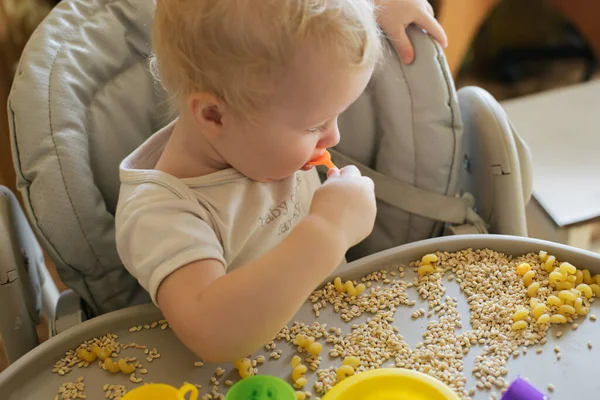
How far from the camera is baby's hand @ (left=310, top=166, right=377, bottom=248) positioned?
0.71 meters

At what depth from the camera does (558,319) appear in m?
0.75

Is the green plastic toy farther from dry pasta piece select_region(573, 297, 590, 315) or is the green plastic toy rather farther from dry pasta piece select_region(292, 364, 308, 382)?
dry pasta piece select_region(573, 297, 590, 315)

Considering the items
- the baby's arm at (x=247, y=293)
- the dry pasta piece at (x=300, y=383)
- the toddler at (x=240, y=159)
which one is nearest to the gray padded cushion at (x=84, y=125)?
the toddler at (x=240, y=159)

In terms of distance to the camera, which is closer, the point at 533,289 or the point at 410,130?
the point at 533,289

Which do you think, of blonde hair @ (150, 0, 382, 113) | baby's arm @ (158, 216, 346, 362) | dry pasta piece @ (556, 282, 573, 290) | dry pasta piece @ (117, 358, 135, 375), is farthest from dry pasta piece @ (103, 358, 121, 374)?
dry pasta piece @ (556, 282, 573, 290)

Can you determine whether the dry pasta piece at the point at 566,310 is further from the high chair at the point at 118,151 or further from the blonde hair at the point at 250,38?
the blonde hair at the point at 250,38

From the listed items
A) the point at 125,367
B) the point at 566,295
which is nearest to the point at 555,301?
the point at 566,295

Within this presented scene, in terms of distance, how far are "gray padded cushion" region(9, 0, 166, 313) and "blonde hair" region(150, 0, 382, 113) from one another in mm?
247

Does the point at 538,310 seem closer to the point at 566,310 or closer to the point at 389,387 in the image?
the point at 566,310

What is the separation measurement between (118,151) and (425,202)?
45cm

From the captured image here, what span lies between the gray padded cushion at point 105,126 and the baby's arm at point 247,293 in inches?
9.1

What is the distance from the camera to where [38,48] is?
2.82 feet

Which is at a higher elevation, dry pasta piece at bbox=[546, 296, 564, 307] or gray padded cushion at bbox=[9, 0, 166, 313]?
gray padded cushion at bbox=[9, 0, 166, 313]

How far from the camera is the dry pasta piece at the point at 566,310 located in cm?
75
